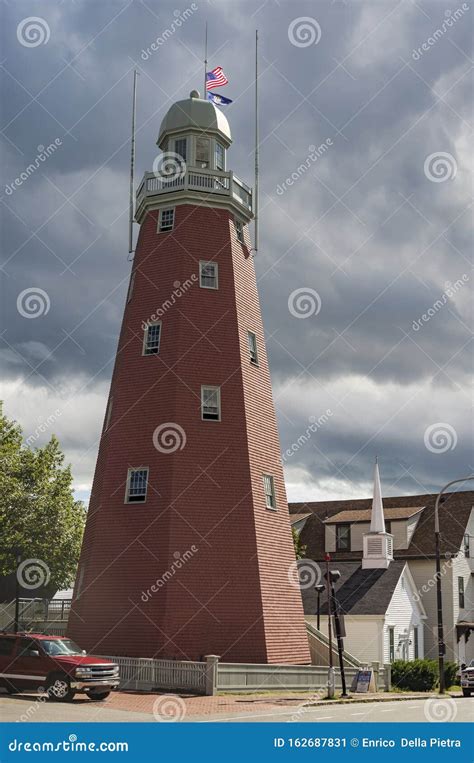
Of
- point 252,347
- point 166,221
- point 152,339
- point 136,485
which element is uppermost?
point 166,221

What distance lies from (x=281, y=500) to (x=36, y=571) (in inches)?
1137

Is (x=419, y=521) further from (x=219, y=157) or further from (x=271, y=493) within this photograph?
(x=219, y=157)

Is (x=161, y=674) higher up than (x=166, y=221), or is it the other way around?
(x=166, y=221)


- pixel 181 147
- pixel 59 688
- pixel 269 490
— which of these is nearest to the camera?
pixel 59 688

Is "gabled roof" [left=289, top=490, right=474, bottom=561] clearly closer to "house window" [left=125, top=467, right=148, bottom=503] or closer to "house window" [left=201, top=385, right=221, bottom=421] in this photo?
"house window" [left=201, top=385, right=221, bottom=421]

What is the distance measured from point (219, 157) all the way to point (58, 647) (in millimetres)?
24055

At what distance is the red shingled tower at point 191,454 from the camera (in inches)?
1278

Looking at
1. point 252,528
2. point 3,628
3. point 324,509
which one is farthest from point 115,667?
point 324,509

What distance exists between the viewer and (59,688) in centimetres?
2464

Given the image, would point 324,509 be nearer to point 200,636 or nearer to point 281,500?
point 281,500

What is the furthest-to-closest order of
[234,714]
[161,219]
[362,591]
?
[362,591]
[161,219]
[234,714]

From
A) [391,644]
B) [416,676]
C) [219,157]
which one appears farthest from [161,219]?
[391,644]

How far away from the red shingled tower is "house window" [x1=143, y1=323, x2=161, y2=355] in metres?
0.06

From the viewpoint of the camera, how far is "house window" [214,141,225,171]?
3966 centimetres
